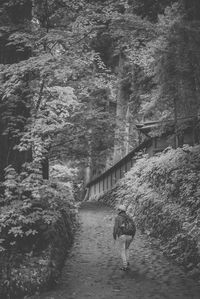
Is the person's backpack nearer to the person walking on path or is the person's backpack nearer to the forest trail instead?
the person walking on path

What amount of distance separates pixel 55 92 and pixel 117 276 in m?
4.80

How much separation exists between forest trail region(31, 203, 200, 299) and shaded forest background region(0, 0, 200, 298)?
2.57ft

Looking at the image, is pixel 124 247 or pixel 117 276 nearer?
pixel 117 276

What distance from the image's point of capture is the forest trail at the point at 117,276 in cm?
802

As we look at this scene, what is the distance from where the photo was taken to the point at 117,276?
9.37m

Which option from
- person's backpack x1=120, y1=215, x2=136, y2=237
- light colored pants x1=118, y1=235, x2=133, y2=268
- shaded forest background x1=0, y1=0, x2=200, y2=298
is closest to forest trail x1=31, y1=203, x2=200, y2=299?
light colored pants x1=118, y1=235, x2=133, y2=268

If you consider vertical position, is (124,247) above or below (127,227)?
below

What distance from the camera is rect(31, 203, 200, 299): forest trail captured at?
8.02 m

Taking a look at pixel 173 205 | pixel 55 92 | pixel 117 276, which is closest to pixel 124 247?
pixel 117 276

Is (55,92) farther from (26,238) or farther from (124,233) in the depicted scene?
(124,233)

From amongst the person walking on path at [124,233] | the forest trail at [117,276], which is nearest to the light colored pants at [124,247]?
the person walking on path at [124,233]

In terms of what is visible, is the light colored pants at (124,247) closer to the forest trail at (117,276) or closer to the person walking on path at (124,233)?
the person walking on path at (124,233)

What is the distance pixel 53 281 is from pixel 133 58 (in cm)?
828

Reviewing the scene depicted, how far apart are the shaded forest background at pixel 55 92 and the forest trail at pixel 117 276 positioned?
0.78 meters
